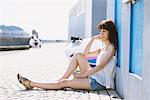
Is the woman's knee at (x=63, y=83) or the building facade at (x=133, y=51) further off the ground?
the building facade at (x=133, y=51)

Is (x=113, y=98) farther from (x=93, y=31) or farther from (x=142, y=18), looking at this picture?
(x=93, y=31)

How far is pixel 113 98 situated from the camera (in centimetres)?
528

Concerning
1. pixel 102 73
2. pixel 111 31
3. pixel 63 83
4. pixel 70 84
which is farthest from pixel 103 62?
pixel 63 83

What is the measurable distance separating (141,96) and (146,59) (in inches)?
17.2

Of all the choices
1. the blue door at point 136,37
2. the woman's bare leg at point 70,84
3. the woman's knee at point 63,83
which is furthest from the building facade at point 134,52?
the woman's knee at point 63,83

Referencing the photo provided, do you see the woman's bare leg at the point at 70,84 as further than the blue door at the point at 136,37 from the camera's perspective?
Yes

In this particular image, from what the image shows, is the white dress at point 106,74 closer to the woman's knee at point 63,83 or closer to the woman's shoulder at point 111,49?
the woman's shoulder at point 111,49

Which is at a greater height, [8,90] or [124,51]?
[124,51]

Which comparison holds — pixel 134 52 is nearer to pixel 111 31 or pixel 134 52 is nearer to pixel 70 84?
pixel 111 31

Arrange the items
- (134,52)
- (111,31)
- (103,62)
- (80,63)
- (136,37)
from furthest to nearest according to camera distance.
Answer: (80,63) → (111,31) → (103,62) → (134,52) → (136,37)

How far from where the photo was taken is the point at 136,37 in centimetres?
445

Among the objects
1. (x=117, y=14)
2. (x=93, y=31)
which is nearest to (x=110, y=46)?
(x=117, y=14)

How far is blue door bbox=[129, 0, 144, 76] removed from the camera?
13.8ft

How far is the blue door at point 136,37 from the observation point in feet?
13.8
